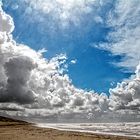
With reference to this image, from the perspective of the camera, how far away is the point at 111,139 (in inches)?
2031

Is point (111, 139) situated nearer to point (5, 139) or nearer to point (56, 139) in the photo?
point (56, 139)

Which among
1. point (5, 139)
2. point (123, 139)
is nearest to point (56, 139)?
point (5, 139)

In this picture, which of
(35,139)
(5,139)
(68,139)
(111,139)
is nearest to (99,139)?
(111,139)

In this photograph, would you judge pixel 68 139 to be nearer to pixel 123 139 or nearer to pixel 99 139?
pixel 99 139

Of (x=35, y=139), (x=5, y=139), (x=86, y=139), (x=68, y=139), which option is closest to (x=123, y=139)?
(x=86, y=139)

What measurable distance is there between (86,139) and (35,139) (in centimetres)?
875

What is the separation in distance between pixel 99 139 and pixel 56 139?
7487 mm

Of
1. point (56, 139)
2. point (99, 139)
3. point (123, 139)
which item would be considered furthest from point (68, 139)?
point (123, 139)

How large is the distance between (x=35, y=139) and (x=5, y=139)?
4898mm

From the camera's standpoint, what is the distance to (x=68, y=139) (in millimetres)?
50656

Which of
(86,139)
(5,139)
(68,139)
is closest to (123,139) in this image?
(86,139)

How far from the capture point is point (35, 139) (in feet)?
162

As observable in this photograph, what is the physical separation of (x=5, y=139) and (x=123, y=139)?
20123mm

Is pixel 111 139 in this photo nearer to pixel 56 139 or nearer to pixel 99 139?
pixel 99 139
